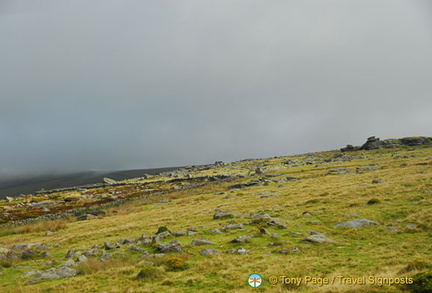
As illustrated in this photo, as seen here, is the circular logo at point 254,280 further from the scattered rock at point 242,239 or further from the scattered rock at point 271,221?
the scattered rock at point 271,221

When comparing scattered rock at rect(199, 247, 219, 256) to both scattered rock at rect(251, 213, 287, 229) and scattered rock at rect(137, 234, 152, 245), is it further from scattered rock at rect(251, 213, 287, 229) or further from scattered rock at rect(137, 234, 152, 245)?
scattered rock at rect(251, 213, 287, 229)

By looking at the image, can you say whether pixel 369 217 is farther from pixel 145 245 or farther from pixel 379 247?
pixel 145 245

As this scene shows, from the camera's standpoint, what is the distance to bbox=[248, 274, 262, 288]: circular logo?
1343 cm

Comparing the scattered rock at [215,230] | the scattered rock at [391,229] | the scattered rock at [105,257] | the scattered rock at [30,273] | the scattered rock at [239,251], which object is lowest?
the scattered rock at [215,230]

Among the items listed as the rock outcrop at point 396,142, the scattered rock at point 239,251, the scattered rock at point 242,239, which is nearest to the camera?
the scattered rock at point 239,251

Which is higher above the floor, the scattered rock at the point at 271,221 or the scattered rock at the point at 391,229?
the scattered rock at the point at 391,229

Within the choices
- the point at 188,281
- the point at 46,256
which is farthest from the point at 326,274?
the point at 46,256

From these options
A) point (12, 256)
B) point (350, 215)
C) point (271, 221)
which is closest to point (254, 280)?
point (271, 221)

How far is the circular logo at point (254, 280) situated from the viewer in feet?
44.1

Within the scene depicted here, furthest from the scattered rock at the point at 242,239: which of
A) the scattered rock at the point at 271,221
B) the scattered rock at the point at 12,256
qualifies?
the scattered rock at the point at 12,256

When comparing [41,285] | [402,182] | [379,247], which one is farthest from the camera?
[402,182]

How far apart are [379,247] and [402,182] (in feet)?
83.1

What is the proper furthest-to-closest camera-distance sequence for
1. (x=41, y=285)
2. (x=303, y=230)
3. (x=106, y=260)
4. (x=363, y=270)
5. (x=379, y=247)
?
(x=303, y=230), (x=106, y=260), (x=379, y=247), (x=41, y=285), (x=363, y=270)

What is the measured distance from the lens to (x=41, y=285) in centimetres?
1573
